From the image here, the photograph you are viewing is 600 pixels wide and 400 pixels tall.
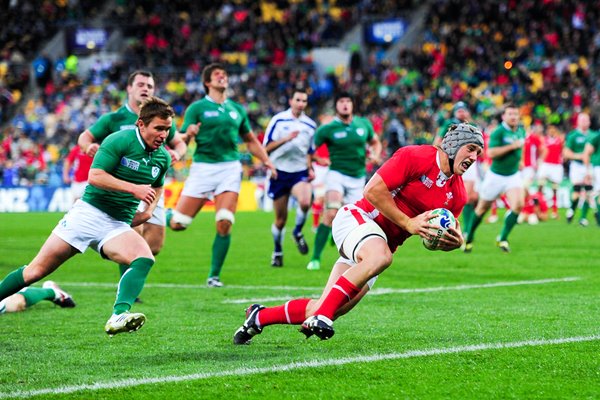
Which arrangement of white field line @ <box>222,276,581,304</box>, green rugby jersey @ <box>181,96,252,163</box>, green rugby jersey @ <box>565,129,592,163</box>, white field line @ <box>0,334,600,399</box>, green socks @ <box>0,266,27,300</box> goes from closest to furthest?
white field line @ <box>0,334,600,399</box>
green socks @ <box>0,266,27,300</box>
white field line @ <box>222,276,581,304</box>
green rugby jersey @ <box>181,96,252,163</box>
green rugby jersey @ <box>565,129,592,163</box>

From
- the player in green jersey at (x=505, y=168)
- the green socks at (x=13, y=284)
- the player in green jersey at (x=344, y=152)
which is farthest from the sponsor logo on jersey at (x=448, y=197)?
the player in green jersey at (x=505, y=168)

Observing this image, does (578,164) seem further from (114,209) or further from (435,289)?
(114,209)

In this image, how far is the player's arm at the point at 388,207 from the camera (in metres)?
7.20

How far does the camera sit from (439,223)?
7125mm

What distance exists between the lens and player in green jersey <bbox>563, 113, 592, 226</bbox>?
23344 mm

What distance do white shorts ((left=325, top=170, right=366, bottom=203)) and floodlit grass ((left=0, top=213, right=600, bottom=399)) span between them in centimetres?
130

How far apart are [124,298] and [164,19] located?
41447 mm

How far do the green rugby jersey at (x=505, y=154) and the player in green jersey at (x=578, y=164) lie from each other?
6308 mm

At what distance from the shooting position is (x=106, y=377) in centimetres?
652

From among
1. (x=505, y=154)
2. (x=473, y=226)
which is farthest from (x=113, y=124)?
(x=473, y=226)

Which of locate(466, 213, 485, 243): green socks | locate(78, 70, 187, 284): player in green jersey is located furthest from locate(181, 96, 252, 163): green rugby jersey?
locate(466, 213, 485, 243): green socks

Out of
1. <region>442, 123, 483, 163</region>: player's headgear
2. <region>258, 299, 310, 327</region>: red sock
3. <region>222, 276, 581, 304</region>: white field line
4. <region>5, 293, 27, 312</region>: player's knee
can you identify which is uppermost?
<region>442, 123, 483, 163</region>: player's headgear

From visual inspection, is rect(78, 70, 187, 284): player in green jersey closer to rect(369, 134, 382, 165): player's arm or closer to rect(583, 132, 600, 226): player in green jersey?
rect(369, 134, 382, 165): player's arm

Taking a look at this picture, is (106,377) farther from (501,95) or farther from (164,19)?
(164,19)
